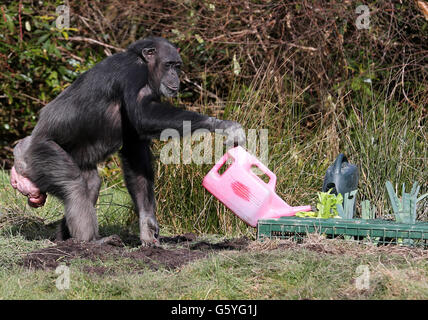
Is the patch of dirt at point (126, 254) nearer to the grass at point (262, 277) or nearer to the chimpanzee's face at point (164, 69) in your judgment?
the grass at point (262, 277)

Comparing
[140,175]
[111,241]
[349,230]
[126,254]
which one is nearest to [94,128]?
[140,175]

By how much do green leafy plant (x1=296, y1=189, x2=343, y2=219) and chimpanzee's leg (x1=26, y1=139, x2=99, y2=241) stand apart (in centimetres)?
166

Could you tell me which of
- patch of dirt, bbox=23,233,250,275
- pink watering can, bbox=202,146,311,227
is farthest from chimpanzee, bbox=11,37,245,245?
pink watering can, bbox=202,146,311,227

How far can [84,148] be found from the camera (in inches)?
192

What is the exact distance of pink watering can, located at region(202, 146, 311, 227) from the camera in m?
4.25

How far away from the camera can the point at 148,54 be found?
4902 mm

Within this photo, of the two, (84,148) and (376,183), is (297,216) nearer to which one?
(376,183)

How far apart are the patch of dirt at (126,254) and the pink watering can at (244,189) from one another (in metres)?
0.29

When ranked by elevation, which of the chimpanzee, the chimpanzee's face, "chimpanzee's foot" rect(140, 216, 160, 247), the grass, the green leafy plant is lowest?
the grass

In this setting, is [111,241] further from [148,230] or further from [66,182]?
[66,182]

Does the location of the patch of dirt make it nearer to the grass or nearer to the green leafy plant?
the grass

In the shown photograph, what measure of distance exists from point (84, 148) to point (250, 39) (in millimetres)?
3667

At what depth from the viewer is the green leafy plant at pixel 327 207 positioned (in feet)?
14.5

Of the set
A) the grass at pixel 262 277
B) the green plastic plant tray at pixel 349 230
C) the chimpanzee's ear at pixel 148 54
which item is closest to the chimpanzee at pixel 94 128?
the chimpanzee's ear at pixel 148 54
